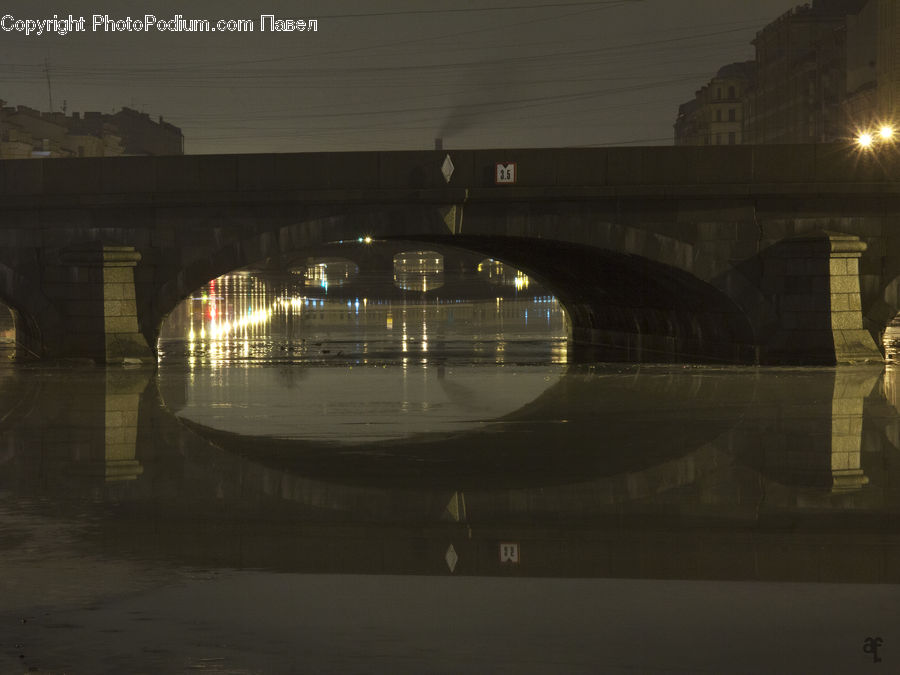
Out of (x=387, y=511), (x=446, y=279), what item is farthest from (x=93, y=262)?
(x=446, y=279)

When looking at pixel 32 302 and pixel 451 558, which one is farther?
pixel 32 302

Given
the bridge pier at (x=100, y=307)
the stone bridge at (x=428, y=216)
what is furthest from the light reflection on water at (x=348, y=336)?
the stone bridge at (x=428, y=216)

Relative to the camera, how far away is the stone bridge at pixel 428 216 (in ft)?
111

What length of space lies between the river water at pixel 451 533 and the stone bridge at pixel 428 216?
32.8 ft

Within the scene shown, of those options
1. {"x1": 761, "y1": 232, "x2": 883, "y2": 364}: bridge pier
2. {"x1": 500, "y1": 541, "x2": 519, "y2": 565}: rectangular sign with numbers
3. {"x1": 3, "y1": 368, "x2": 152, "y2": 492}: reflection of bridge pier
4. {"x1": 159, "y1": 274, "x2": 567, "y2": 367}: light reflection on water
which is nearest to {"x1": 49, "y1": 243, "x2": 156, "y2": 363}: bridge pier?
{"x1": 159, "y1": 274, "x2": 567, "y2": 367}: light reflection on water

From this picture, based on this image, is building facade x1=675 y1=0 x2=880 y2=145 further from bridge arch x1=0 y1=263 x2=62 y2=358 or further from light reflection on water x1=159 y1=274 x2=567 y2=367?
bridge arch x1=0 y1=263 x2=62 y2=358

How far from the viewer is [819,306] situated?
33125mm

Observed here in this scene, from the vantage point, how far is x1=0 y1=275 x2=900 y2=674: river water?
7512 millimetres

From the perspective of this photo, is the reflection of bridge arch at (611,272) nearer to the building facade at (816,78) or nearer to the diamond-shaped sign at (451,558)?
the diamond-shaped sign at (451,558)

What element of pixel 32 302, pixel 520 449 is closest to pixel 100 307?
pixel 32 302

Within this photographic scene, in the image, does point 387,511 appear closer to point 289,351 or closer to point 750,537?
point 750,537

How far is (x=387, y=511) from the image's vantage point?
11.8 m

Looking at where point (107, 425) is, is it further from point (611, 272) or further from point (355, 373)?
point (611, 272)

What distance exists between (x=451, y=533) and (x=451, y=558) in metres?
0.96
